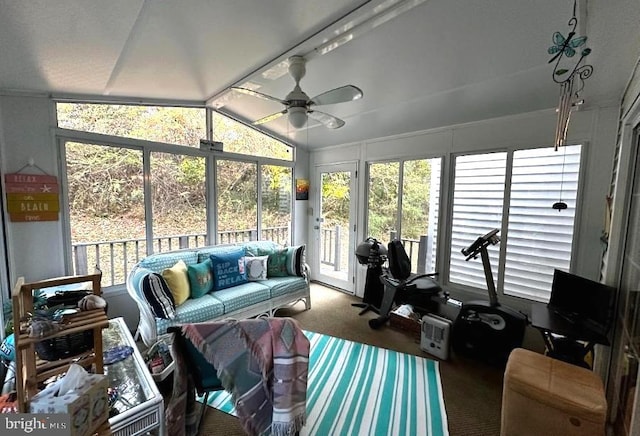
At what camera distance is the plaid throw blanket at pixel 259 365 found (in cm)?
135

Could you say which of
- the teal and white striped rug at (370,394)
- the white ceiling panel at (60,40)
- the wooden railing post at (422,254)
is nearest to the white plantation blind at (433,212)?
the wooden railing post at (422,254)

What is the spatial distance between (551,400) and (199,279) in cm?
292

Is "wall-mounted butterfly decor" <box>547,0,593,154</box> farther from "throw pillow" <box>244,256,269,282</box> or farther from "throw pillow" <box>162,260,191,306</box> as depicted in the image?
"throw pillow" <box>162,260,191,306</box>

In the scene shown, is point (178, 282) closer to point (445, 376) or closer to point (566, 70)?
point (445, 376)

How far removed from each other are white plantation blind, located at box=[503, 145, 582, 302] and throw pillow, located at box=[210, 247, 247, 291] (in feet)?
9.81

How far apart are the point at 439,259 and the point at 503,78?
2.02 m

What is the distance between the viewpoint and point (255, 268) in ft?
11.1

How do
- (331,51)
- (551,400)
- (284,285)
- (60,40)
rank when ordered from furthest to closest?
(284,285)
(331,51)
(60,40)
(551,400)

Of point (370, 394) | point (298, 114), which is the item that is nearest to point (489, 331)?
point (370, 394)

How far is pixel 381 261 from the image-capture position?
3643mm

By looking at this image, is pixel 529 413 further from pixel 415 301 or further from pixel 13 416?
pixel 13 416

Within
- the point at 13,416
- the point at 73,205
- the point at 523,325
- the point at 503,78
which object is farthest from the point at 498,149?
the point at 73,205

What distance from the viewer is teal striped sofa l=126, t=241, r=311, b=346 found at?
7.97 feet
